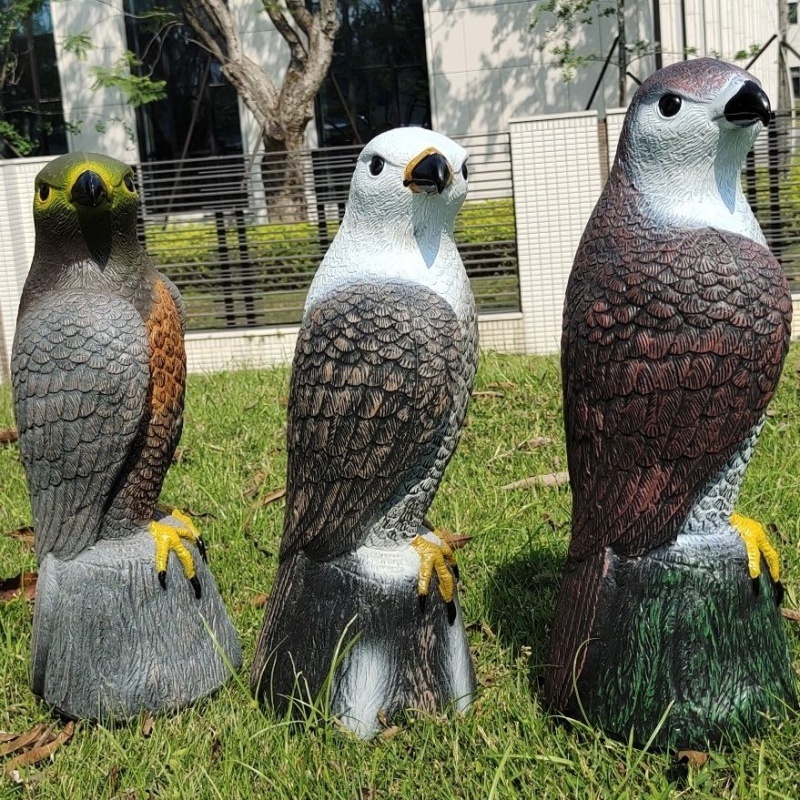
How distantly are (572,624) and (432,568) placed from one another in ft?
1.20

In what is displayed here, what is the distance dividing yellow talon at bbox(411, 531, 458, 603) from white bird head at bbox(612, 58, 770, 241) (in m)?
0.97

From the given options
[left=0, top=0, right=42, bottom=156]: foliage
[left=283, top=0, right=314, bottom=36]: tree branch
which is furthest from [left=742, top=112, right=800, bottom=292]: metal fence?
[left=0, top=0, right=42, bottom=156]: foliage

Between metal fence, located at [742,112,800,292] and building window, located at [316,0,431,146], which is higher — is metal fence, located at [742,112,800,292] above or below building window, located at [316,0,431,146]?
below

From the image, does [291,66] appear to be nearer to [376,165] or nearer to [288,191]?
[288,191]

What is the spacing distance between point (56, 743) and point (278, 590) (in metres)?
0.69

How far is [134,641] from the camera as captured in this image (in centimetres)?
252

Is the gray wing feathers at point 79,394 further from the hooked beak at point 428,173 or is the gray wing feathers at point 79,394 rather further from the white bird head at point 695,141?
the white bird head at point 695,141

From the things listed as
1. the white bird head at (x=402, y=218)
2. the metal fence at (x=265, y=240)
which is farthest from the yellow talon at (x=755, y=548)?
the metal fence at (x=265, y=240)

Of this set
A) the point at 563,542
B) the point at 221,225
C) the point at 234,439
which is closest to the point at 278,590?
the point at 563,542

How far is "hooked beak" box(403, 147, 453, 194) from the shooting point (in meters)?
2.12

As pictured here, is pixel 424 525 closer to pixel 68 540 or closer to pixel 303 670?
pixel 303 670

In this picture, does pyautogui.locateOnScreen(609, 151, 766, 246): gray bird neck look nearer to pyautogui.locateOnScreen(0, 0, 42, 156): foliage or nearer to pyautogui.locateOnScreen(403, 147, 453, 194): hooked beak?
pyautogui.locateOnScreen(403, 147, 453, 194): hooked beak

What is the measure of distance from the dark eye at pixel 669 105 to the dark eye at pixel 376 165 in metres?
0.63

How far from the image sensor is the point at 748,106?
6.50 ft
